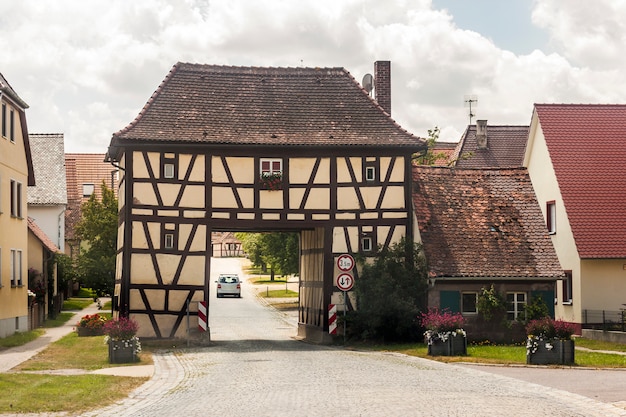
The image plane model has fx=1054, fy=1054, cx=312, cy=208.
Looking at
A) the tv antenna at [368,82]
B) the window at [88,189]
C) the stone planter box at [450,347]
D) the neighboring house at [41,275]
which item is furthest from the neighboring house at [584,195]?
the window at [88,189]

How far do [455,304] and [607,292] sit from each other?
27.0 ft

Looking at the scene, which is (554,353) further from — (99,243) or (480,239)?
(99,243)

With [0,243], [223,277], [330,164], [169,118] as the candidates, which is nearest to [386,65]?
[330,164]

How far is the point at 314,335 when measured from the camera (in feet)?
127

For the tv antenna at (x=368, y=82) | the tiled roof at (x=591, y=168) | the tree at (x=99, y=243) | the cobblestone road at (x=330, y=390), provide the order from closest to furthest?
1. the cobblestone road at (x=330, y=390)
2. the tiled roof at (x=591, y=168)
3. the tv antenna at (x=368, y=82)
4. the tree at (x=99, y=243)

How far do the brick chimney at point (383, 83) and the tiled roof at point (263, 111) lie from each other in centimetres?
231

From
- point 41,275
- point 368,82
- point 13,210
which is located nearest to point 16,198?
point 13,210

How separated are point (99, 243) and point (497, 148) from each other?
26096mm

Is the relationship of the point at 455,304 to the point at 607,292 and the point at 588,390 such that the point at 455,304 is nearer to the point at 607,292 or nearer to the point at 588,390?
the point at 607,292

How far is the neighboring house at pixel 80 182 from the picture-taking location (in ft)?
235

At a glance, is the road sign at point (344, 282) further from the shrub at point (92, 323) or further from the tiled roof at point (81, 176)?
the tiled roof at point (81, 176)

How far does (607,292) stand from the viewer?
1617 inches

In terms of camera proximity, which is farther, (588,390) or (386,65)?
(386,65)

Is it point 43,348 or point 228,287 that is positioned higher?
point 228,287
